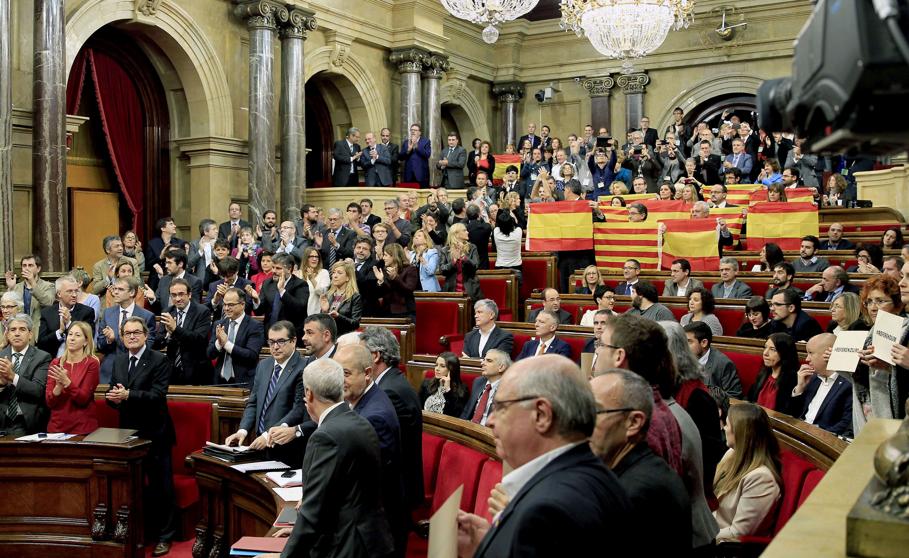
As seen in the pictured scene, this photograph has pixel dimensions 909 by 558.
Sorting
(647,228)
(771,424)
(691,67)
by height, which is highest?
(691,67)

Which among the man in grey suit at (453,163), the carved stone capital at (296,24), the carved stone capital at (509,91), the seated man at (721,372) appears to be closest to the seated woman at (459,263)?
the seated man at (721,372)

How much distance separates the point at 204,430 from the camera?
5.52 metres

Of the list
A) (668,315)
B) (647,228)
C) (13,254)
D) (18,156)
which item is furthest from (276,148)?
(668,315)

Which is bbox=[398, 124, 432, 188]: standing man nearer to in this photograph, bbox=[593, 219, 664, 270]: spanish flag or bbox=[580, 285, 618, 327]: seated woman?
bbox=[593, 219, 664, 270]: spanish flag

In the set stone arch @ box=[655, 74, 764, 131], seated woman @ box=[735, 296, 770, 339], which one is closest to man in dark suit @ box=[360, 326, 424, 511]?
seated woman @ box=[735, 296, 770, 339]

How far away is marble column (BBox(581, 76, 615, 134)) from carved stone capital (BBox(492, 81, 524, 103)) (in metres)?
Answer: 1.59

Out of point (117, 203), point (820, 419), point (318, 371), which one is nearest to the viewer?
point (318, 371)

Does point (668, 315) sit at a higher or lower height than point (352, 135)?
lower

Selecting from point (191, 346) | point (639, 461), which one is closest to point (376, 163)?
point (191, 346)

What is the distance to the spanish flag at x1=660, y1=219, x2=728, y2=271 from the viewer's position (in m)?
9.32

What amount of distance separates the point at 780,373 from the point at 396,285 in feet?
13.1

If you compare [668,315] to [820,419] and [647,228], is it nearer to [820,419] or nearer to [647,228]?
[820,419]

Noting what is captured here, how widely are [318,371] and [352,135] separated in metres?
11.5

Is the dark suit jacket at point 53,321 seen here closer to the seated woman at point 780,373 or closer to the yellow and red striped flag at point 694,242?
the seated woman at point 780,373
